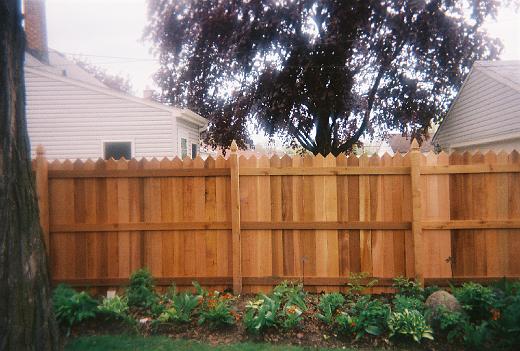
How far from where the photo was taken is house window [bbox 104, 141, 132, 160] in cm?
1438

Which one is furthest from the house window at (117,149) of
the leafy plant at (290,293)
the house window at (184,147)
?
the leafy plant at (290,293)

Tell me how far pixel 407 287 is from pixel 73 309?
13.2 ft

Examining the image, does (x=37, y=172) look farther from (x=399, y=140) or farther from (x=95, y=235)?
(x=399, y=140)

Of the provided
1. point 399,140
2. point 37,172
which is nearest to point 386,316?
point 37,172

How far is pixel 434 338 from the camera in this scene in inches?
183

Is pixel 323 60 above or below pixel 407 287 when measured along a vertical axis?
above

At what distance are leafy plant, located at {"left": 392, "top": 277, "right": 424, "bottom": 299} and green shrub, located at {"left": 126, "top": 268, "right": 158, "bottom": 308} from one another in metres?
3.06

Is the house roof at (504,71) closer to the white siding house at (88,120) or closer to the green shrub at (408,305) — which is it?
the green shrub at (408,305)

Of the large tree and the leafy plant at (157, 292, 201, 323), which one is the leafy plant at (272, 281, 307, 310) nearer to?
the leafy plant at (157, 292, 201, 323)

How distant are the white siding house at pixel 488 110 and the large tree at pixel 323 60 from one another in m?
2.42

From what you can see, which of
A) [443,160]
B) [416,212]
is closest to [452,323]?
[416,212]

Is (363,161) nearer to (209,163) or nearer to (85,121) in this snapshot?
(209,163)

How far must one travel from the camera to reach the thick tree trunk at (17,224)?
321 cm

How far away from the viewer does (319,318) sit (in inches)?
197
